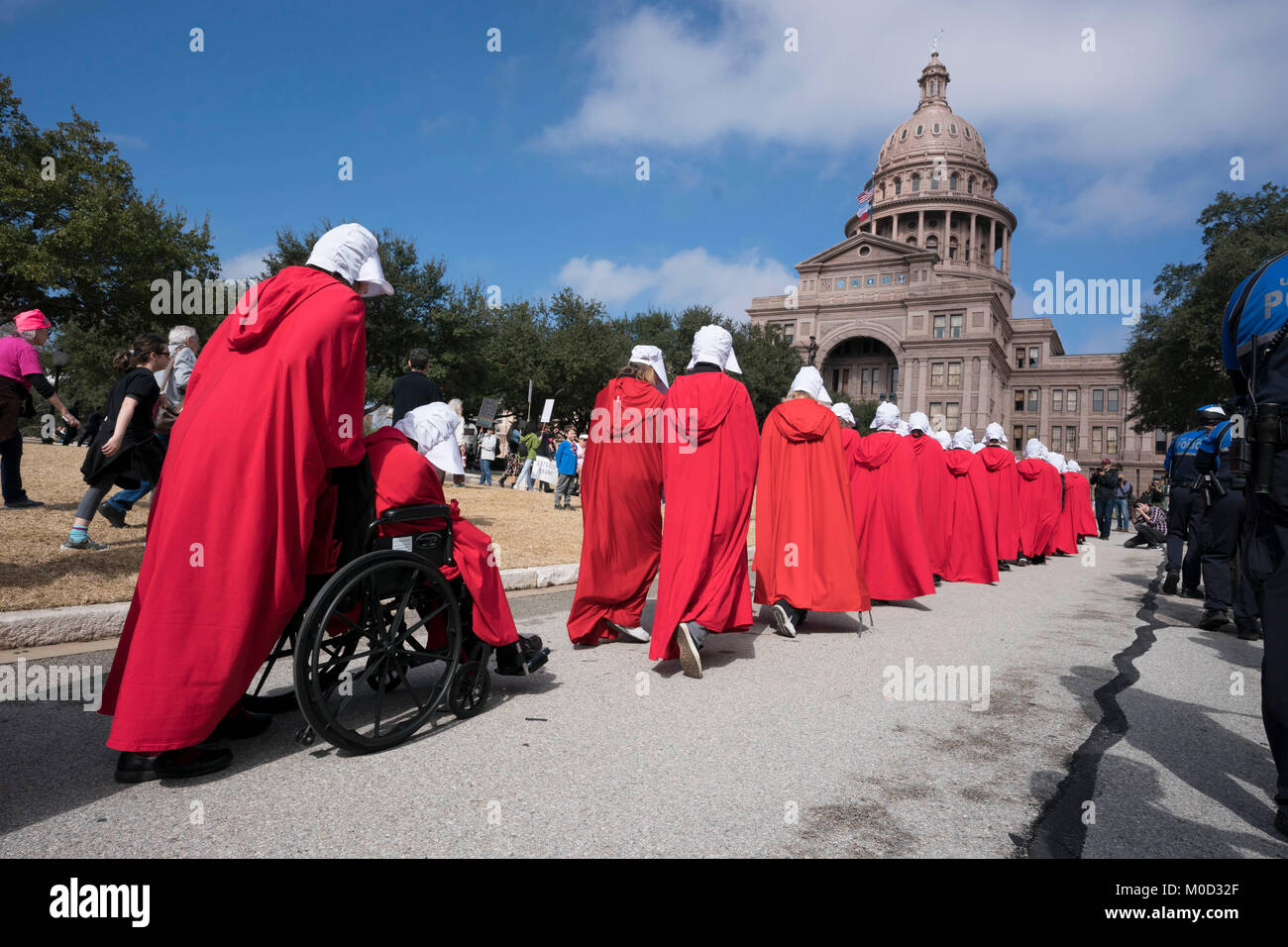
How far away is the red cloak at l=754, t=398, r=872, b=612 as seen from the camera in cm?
645

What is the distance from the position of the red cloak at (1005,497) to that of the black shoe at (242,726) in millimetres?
10531

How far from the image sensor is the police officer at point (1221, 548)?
23.8 feet

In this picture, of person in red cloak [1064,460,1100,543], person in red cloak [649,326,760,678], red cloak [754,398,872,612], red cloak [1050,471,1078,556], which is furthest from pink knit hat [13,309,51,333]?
person in red cloak [1064,460,1100,543]

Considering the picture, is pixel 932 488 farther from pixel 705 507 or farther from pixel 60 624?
pixel 60 624

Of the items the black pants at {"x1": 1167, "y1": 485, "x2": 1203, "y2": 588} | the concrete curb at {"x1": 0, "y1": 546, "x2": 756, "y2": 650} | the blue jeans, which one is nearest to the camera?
the concrete curb at {"x1": 0, "y1": 546, "x2": 756, "y2": 650}

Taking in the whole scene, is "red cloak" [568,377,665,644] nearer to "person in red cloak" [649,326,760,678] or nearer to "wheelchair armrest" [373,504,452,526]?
"person in red cloak" [649,326,760,678]

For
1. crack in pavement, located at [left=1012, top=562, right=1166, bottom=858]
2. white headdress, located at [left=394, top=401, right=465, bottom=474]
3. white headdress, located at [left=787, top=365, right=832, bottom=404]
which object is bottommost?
crack in pavement, located at [left=1012, top=562, right=1166, bottom=858]

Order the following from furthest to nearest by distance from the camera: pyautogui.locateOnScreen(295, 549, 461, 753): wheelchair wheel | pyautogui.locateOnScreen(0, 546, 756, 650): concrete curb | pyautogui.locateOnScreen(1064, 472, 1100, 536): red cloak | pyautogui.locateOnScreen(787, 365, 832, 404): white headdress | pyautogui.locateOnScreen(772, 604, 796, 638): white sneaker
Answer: pyautogui.locateOnScreen(1064, 472, 1100, 536): red cloak → pyautogui.locateOnScreen(787, 365, 832, 404): white headdress → pyautogui.locateOnScreen(772, 604, 796, 638): white sneaker → pyautogui.locateOnScreen(0, 546, 756, 650): concrete curb → pyautogui.locateOnScreen(295, 549, 461, 753): wheelchair wheel

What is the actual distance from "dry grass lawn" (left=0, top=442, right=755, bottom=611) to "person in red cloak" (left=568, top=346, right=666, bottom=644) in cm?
274

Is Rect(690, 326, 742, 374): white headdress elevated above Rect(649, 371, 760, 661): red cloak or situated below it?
above

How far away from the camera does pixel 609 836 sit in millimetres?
2537

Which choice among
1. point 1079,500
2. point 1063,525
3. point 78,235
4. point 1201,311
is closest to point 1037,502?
point 1063,525

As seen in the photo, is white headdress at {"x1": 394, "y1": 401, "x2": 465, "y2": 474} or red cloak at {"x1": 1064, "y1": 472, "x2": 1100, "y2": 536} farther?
red cloak at {"x1": 1064, "y1": 472, "x2": 1100, "y2": 536}
